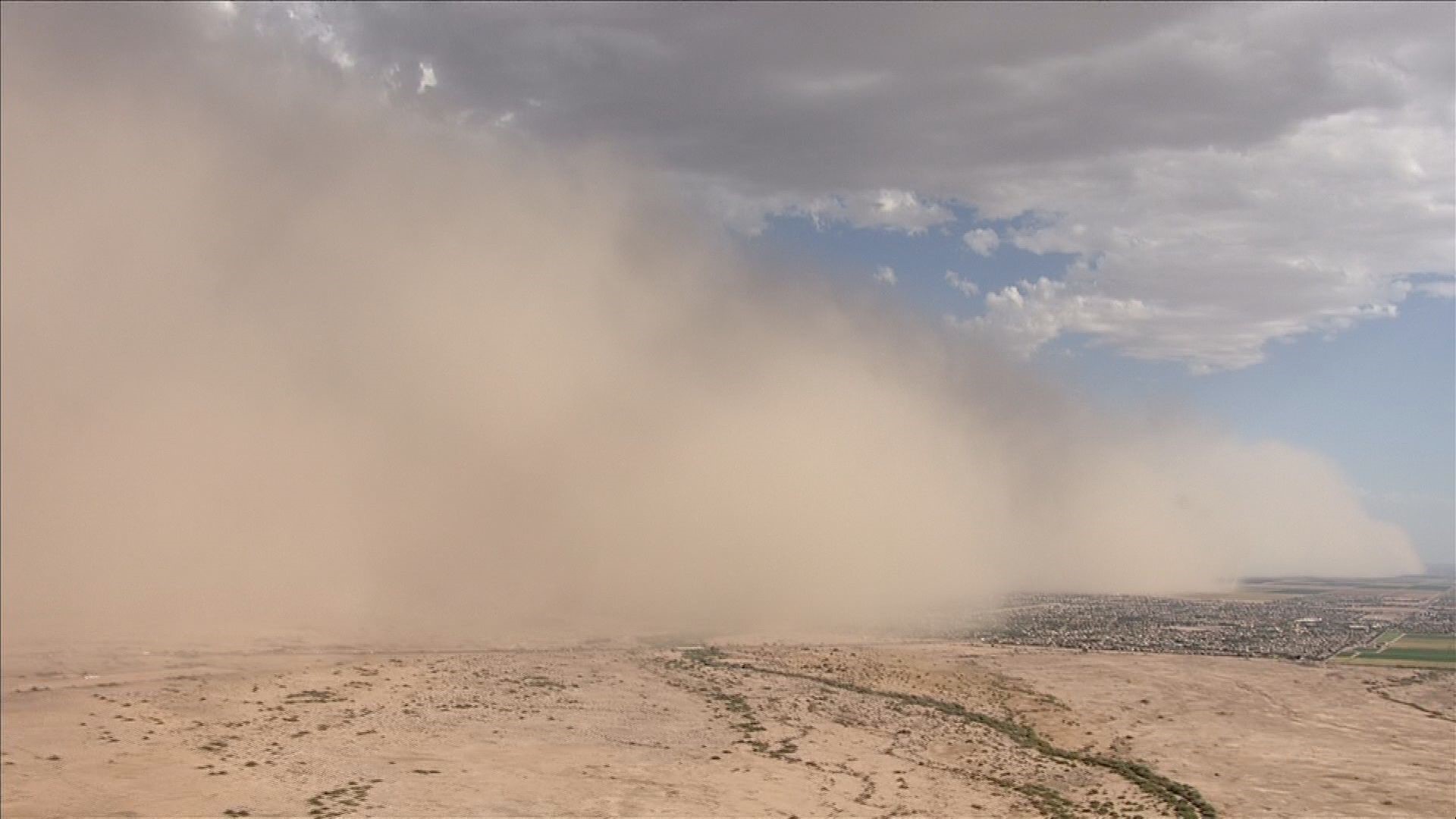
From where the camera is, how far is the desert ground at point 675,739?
106 feet

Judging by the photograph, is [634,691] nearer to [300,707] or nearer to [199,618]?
[300,707]

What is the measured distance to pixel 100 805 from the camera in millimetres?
28078

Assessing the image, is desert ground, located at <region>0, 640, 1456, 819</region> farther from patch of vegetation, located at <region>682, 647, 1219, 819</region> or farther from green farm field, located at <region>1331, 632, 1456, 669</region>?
green farm field, located at <region>1331, 632, 1456, 669</region>

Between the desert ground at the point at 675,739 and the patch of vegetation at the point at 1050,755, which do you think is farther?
the patch of vegetation at the point at 1050,755

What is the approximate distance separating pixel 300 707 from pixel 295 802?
14017mm

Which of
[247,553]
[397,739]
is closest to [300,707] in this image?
[397,739]

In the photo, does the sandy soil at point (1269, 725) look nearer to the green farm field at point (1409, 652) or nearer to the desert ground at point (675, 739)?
the desert ground at point (675, 739)

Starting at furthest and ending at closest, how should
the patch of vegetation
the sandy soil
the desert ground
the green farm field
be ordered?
the green farm field < the sandy soil < the patch of vegetation < the desert ground

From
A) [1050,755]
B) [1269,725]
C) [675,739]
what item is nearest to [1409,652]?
[1269,725]

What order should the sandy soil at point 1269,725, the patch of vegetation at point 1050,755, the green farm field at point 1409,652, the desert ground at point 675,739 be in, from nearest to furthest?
the desert ground at point 675,739
the patch of vegetation at point 1050,755
the sandy soil at point 1269,725
the green farm field at point 1409,652

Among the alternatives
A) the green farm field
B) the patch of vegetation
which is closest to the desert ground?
the patch of vegetation

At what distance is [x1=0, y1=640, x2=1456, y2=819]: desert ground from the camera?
32250 mm

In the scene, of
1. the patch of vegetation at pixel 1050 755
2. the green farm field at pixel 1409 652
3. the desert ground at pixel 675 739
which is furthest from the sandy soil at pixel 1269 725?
the green farm field at pixel 1409 652

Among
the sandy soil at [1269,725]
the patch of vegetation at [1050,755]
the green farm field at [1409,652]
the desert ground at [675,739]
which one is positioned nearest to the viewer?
the desert ground at [675,739]
